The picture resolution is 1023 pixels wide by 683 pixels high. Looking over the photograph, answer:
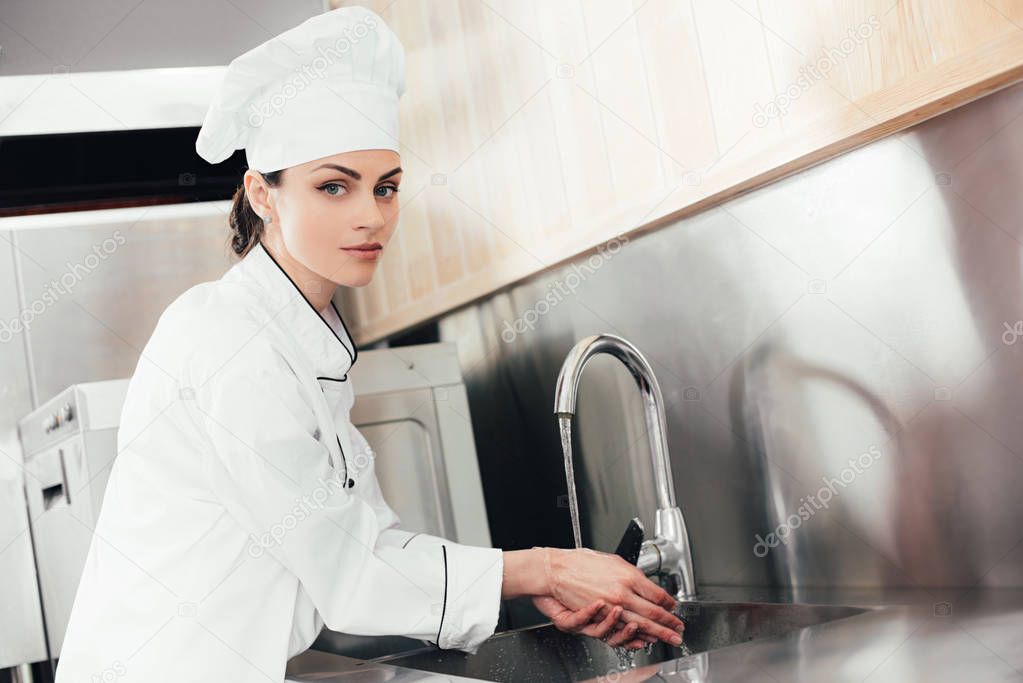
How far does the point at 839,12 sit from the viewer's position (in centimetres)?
107

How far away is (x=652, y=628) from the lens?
1125mm

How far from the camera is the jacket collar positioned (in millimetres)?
1237

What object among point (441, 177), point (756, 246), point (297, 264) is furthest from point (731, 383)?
point (441, 177)

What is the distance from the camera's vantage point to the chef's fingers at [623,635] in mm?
1124

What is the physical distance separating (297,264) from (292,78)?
224 millimetres

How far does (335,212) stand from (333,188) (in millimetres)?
49

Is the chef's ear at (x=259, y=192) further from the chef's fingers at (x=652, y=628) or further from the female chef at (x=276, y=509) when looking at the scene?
the chef's fingers at (x=652, y=628)

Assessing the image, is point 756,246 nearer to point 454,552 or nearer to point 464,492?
point 454,552

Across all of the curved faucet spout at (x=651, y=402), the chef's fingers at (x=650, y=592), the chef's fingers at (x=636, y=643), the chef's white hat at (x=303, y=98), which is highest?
the chef's white hat at (x=303, y=98)

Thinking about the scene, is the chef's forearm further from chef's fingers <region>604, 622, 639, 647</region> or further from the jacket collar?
the jacket collar

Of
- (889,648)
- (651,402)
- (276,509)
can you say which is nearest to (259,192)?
(276,509)

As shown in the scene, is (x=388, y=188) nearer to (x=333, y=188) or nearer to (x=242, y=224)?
(x=333, y=188)

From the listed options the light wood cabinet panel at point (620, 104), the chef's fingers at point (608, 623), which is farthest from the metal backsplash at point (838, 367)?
the chef's fingers at point (608, 623)

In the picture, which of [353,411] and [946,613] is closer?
[946,613]
